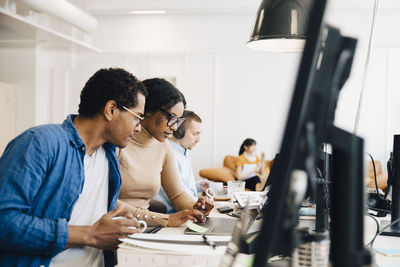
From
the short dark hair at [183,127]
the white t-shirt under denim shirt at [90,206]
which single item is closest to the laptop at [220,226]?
the white t-shirt under denim shirt at [90,206]

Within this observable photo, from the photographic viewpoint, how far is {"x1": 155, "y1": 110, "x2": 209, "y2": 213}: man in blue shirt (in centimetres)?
255

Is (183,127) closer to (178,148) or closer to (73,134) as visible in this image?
(178,148)

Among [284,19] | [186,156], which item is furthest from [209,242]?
[186,156]

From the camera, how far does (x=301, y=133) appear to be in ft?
1.63

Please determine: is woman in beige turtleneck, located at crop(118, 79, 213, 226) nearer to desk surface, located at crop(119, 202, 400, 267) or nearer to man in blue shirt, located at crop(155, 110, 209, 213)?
man in blue shirt, located at crop(155, 110, 209, 213)

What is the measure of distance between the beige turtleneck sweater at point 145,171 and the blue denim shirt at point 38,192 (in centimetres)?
59

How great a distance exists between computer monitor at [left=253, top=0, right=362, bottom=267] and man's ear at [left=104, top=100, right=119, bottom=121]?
3.74 ft

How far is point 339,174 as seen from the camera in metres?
0.54

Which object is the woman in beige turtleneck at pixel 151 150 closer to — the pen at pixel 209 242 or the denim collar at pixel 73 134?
the denim collar at pixel 73 134

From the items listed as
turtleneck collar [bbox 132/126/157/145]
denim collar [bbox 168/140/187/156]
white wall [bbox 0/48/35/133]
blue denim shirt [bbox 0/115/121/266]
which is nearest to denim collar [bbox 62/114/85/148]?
blue denim shirt [bbox 0/115/121/266]

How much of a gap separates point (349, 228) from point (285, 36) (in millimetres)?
1618

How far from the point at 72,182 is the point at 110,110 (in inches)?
13.0

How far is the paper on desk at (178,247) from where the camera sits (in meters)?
1.12

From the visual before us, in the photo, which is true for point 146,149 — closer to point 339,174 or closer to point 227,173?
point 339,174
